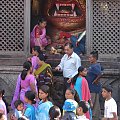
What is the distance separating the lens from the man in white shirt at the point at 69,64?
38.1 feet

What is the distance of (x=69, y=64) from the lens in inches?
460

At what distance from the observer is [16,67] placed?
12.9m

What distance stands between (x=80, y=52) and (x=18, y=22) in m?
1.72

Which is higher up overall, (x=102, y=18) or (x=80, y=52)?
(x=102, y=18)

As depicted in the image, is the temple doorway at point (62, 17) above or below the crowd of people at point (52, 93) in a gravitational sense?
above

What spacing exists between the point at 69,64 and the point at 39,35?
6.32 ft

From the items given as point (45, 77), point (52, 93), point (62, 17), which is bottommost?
point (52, 93)

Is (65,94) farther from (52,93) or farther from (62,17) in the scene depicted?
(62,17)

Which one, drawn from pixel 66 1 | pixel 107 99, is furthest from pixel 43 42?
pixel 107 99

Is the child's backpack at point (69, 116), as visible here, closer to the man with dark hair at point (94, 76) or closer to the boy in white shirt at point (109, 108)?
the boy in white shirt at point (109, 108)

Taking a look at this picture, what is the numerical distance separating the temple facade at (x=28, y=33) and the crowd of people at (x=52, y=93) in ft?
1.42

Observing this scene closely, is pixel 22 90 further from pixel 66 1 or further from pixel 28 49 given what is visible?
pixel 66 1

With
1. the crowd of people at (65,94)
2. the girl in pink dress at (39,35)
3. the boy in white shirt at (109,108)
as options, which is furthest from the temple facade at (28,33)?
the boy in white shirt at (109,108)

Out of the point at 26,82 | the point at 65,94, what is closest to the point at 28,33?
the point at 26,82
